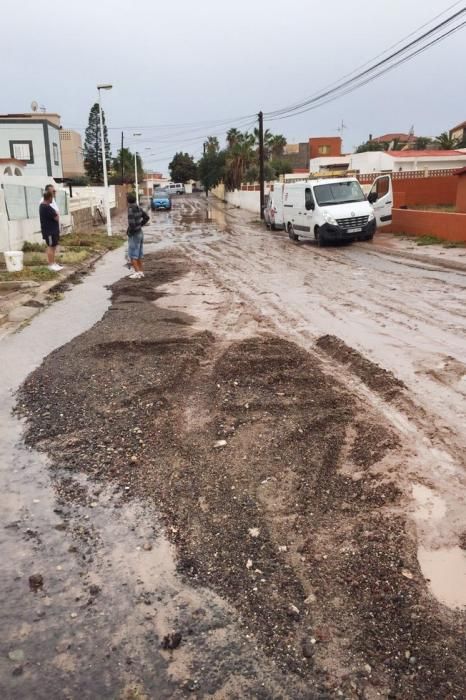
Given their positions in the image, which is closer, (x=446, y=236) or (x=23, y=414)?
(x=23, y=414)

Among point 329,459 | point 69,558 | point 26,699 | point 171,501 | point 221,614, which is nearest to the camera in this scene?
point 26,699

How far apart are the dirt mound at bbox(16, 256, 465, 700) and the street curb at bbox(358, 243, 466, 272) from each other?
331 inches

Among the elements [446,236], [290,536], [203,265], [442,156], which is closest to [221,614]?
[290,536]

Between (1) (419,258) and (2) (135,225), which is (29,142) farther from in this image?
(1) (419,258)

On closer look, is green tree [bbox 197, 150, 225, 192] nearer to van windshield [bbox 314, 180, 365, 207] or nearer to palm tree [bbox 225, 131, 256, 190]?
A: palm tree [bbox 225, 131, 256, 190]

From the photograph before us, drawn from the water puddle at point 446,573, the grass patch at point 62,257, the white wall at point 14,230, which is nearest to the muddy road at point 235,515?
the water puddle at point 446,573

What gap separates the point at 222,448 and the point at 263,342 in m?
3.05

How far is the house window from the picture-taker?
47031 mm

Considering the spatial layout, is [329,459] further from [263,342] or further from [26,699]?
[263,342]

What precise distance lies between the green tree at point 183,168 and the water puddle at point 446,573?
120 meters

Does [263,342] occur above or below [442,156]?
below

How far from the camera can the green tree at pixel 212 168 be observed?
73.2 metres

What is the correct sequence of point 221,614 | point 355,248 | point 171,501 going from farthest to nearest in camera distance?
1. point 355,248
2. point 171,501
3. point 221,614

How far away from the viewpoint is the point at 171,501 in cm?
378
